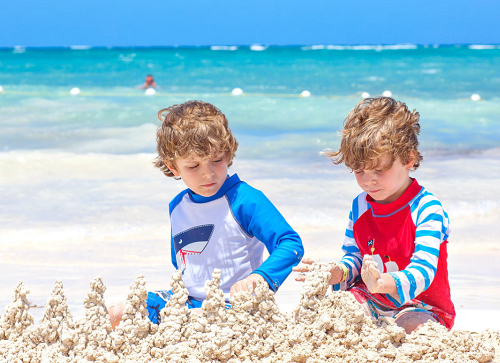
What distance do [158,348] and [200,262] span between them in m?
0.45

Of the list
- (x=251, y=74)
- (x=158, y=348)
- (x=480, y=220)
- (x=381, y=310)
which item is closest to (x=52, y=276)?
(x=158, y=348)

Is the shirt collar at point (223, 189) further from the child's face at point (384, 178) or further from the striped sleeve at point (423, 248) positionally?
the striped sleeve at point (423, 248)

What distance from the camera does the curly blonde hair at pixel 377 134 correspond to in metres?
2.04

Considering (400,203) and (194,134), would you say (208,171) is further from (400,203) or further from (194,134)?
(400,203)

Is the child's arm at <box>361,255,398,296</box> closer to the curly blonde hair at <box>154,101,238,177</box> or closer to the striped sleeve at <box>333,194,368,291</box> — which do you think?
the striped sleeve at <box>333,194,368,291</box>

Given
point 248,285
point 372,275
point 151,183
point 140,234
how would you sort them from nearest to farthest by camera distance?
point 372,275, point 248,285, point 140,234, point 151,183

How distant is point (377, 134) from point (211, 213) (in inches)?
27.3

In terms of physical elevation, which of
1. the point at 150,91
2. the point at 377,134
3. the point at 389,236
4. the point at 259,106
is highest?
the point at 150,91

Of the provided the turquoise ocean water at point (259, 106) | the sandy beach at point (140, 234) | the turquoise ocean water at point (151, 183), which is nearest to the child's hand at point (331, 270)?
the sandy beach at point (140, 234)

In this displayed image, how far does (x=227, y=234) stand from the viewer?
7.32 feet

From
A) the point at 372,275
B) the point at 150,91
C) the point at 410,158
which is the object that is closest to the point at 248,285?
the point at 372,275

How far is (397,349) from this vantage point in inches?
71.7

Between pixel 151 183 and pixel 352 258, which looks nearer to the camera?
pixel 352 258

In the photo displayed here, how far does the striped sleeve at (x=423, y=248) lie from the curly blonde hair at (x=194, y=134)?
0.74 metres
